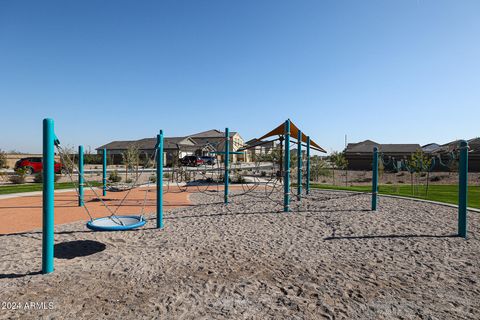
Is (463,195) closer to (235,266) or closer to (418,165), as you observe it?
(235,266)

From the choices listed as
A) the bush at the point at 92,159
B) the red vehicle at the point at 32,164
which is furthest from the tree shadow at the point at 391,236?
the bush at the point at 92,159

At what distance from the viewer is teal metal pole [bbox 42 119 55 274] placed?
3914mm

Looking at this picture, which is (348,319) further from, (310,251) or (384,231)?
(384,231)

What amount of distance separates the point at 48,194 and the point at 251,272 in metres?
2.99

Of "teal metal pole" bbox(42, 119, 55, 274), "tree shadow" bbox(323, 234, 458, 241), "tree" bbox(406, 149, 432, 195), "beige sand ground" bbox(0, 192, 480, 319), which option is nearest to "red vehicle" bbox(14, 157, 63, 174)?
"beige sand ground" bbox(0, 192, 480, 319)

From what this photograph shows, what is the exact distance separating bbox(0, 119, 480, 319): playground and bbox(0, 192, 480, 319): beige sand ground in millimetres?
20

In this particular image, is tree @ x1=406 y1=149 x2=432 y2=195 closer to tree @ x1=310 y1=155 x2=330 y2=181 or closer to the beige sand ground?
the beige sand ground

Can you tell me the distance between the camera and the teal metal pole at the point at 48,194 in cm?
391

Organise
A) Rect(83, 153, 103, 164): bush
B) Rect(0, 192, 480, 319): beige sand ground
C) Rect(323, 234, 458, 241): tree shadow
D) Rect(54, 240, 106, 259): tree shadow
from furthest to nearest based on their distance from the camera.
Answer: Rect(83, 153, 103, 164): bush, Rect(323, 234, 458, 241): tree shadow, Rect(54, 240, 106, 259): tree shadow, Rect(0, 192, 480, 319): beige sand ground

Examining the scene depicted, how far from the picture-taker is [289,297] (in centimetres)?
340

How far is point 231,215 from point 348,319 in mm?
5451

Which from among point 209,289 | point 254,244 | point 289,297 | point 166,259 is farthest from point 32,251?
point 289,297

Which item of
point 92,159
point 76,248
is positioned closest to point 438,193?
point 76,248

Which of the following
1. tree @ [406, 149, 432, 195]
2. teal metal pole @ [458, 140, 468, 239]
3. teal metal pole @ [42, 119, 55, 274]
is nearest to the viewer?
teal metal pole @ [42, 119, 55, 274]
